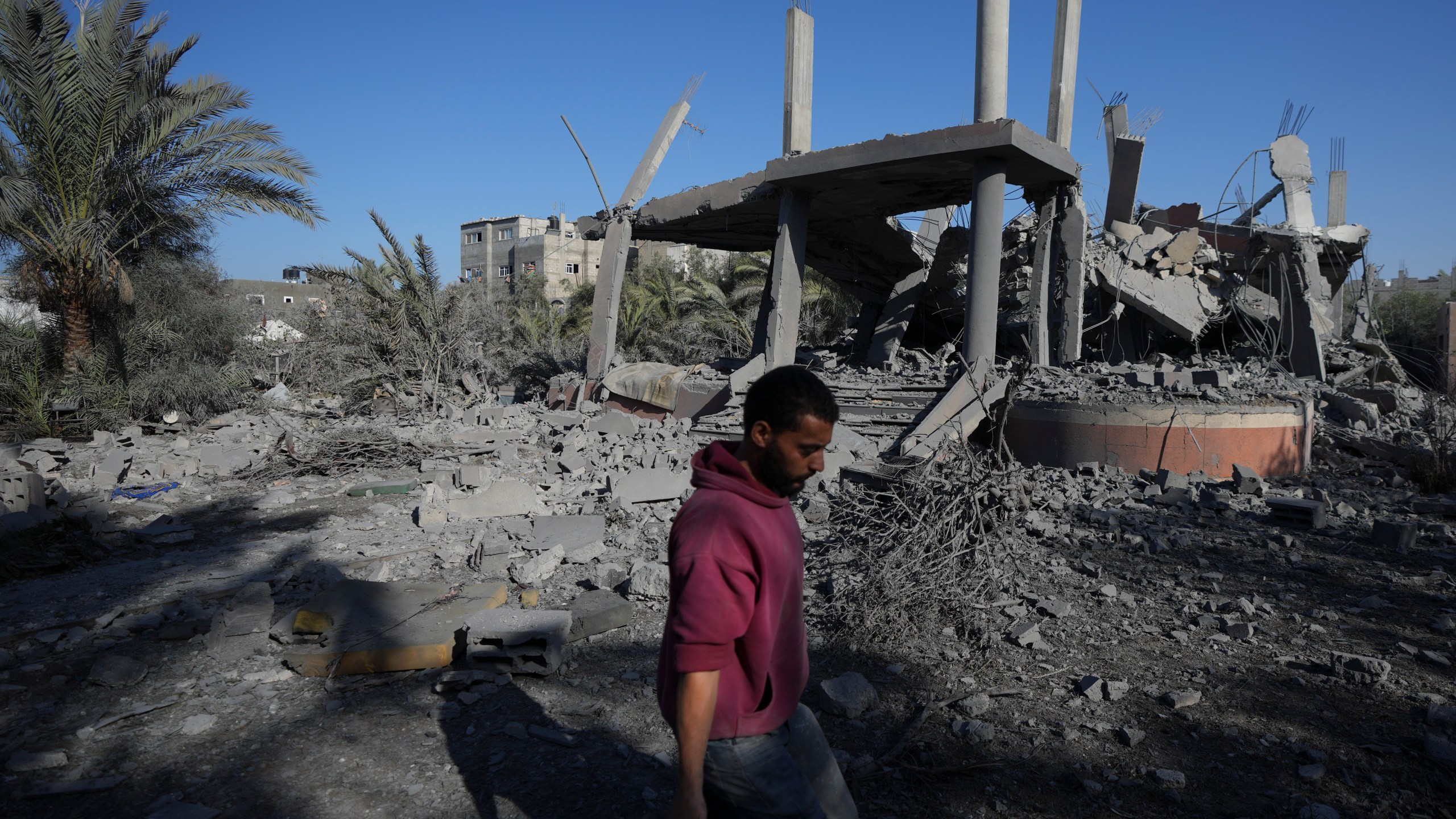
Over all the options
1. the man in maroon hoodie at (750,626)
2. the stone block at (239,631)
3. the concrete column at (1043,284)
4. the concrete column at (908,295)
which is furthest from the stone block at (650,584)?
the concrete column at (908,295)

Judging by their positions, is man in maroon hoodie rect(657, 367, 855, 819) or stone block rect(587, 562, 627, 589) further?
stone block rect(587, 562, 627, 589)

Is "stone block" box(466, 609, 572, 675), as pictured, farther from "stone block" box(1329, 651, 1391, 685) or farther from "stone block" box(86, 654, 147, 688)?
"stone block" box(1329, 651, 1391, 685)

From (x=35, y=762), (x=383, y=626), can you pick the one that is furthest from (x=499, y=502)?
(x=35, y=762)

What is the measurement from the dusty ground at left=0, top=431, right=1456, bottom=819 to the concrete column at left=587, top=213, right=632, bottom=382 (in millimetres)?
8786

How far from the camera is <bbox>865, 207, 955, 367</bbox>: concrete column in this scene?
14164 millimetres

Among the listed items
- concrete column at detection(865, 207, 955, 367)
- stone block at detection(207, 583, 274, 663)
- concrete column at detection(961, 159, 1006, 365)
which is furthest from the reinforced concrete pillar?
stone block at detection(207, 583, 274, 663)

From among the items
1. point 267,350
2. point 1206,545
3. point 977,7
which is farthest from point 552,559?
point 267,350

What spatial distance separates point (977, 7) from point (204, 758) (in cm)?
1125

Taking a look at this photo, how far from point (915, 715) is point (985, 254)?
6.99 metres

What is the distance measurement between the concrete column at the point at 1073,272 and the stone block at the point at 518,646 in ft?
27.3

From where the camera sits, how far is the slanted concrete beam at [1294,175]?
15.6 meters

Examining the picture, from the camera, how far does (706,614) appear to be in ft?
5.35

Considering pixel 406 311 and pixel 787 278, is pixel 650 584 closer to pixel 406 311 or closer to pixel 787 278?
pixel 787 278

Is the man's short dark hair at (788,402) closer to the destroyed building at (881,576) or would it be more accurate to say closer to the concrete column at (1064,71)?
the destroyed building at (881,576)
